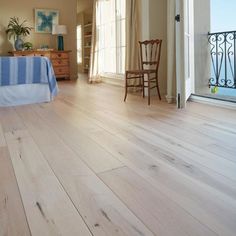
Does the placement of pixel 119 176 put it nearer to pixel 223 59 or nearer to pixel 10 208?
pixel 10 208

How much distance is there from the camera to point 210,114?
10.4 feet

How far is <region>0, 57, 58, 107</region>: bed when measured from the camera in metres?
3.89

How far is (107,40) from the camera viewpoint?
682 cm

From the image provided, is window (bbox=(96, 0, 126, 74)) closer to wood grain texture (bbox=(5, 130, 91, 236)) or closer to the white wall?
the white wall

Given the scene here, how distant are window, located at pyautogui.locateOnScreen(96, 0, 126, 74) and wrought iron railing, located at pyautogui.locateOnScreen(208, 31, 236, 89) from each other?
2061 mm

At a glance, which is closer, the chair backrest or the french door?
the french door

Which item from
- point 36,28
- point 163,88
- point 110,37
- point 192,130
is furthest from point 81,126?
point 36,28

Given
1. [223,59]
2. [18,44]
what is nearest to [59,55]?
[18,44]

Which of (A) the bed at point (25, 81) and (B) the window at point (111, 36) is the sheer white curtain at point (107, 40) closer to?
(B) the window at point (111, 36)

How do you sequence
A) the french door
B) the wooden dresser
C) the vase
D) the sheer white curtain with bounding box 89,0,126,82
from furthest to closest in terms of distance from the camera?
the wooden dresser, the vase, the sheer white curtain with bounding box 89,0,126,82, the french door

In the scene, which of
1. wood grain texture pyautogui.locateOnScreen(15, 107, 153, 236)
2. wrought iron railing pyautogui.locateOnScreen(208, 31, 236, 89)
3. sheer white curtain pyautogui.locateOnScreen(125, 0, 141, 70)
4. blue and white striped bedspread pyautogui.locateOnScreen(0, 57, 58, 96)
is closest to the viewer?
wood grain texture pyautogui.locateOnScreen(15, 107, 153, 236)

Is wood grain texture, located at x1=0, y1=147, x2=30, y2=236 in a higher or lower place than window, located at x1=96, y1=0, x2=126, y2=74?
lower

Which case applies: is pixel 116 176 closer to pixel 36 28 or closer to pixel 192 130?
pixel 192 130

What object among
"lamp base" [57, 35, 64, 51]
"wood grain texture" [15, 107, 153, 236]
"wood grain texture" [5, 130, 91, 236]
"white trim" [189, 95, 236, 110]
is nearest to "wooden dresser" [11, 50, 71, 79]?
"lamp base" [57, 35, 64, 51]
